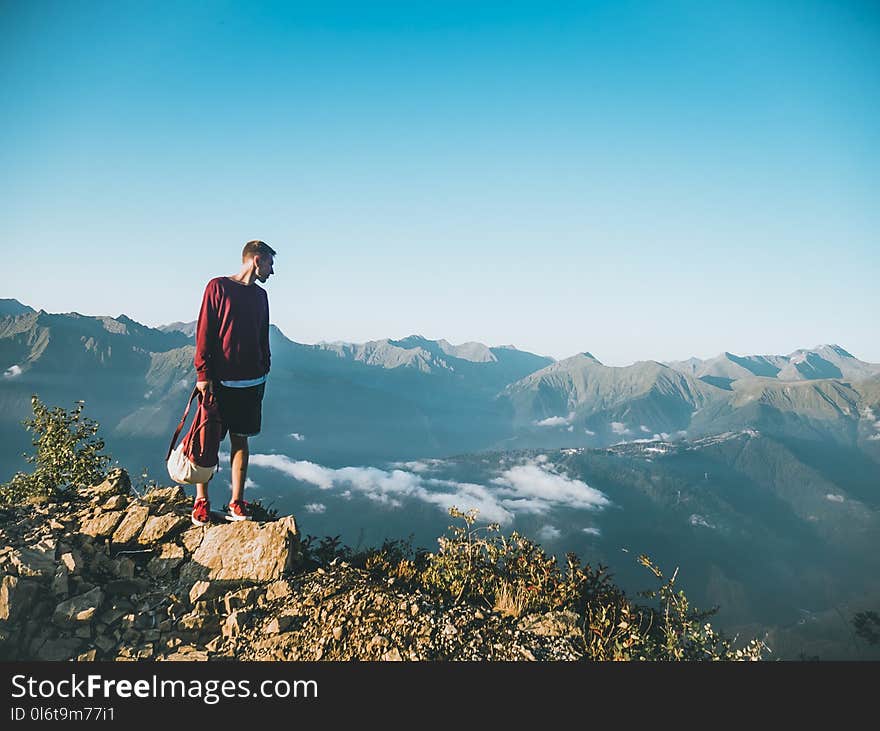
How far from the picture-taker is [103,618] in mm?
4438

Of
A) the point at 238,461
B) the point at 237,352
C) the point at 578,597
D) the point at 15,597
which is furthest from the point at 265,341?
the point at 578,597

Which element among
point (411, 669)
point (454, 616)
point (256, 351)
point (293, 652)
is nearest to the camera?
point (411, 669)

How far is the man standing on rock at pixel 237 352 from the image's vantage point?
5.48 metres

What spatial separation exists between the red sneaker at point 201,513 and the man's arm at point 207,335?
5.68 feet

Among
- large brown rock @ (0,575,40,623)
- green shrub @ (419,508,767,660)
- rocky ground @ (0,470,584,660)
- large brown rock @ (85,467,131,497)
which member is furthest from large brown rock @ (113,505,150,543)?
green shrub @ (419,508,767,660)

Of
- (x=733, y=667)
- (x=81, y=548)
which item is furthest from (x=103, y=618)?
(x=733, y=667)

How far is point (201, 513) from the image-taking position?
5.73 m

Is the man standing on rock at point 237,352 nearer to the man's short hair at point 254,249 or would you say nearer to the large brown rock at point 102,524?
the man's short hair at point 254,249

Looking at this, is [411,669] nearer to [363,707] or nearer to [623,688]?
[363,707]

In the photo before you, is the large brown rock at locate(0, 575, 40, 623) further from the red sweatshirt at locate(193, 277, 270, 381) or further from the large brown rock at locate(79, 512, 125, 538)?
the red sweatshirt at locate(193, 277, 270, 381)

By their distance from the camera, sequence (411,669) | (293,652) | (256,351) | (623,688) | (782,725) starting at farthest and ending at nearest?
(256,351) < (293,652) < (411,669) < (623,688) < (782,725)

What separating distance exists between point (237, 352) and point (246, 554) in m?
2.51

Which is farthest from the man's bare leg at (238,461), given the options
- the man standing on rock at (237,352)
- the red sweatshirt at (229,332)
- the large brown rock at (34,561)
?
the large brown rock at (34,561)

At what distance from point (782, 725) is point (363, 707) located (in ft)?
9.36
